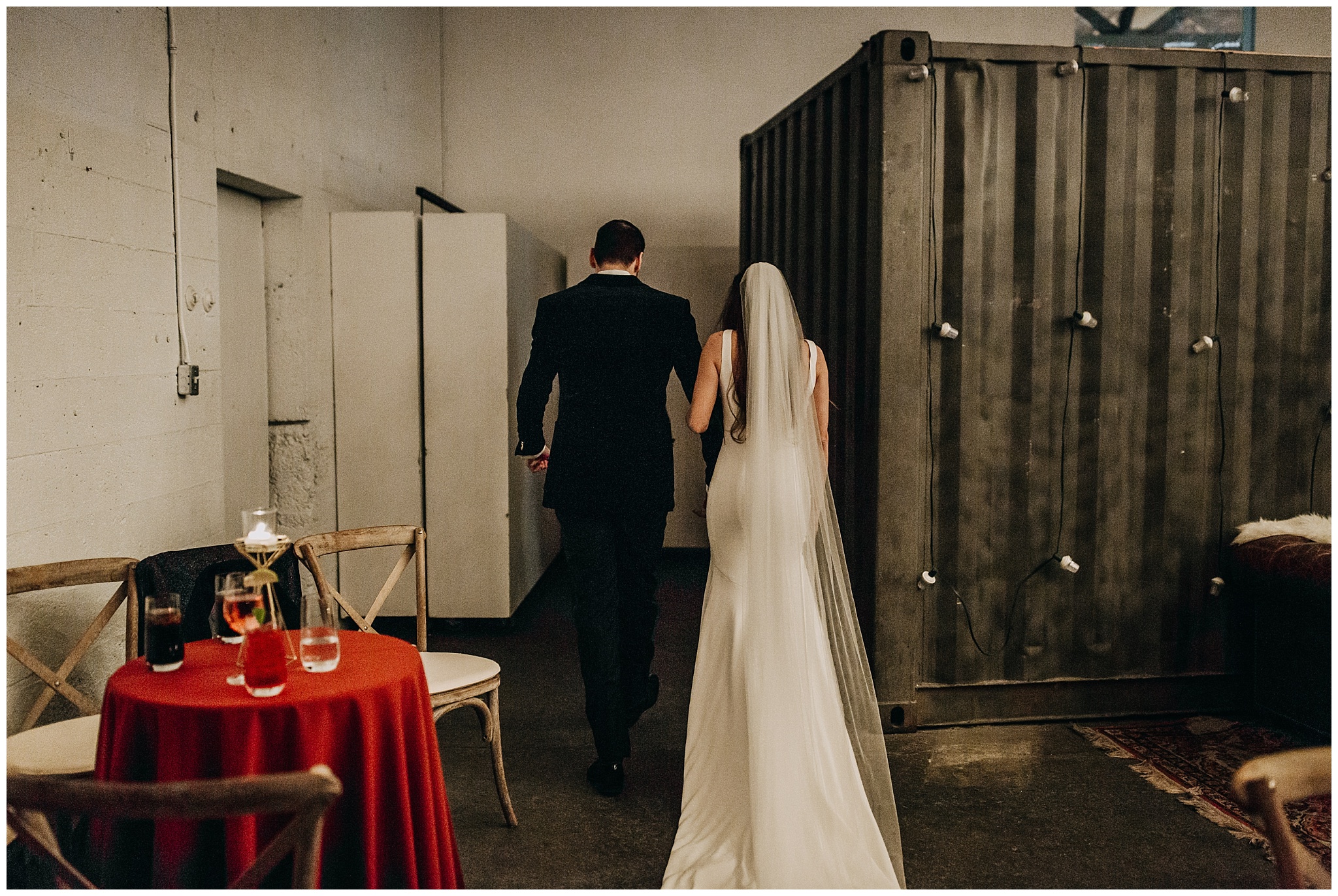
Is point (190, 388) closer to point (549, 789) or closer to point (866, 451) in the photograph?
point (549, 789)

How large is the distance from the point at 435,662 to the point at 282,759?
103 centimetres

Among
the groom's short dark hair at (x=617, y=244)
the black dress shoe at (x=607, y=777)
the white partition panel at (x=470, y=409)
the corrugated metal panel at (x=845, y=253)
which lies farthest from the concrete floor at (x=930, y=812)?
the groom's short dark hair at (x=617, y=244)

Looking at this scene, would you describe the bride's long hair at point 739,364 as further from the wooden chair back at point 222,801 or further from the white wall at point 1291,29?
the white wall at point 1291,29

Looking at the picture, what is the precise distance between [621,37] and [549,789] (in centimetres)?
526

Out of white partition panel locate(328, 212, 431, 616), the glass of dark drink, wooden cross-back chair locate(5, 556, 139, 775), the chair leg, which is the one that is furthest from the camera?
white partition panel locate(328, 212, 431, 616)

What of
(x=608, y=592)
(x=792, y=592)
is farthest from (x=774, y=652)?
(x=608, y=592)

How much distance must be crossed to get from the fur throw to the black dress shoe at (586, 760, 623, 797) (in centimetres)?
242

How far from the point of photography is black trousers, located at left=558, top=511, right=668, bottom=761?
3043 mm

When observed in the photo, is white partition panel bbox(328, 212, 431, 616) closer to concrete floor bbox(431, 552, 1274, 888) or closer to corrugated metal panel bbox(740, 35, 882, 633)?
concrete floor bbox(431, 552, 1274, 888)

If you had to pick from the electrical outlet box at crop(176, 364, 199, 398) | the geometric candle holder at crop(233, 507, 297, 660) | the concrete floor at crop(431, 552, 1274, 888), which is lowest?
the concrete floor at crop(431, 552, 1274, 888)

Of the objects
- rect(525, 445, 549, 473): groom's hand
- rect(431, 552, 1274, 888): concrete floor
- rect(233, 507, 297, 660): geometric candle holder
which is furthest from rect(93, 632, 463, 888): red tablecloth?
rect(525, 445, 549, 473): groom's hand

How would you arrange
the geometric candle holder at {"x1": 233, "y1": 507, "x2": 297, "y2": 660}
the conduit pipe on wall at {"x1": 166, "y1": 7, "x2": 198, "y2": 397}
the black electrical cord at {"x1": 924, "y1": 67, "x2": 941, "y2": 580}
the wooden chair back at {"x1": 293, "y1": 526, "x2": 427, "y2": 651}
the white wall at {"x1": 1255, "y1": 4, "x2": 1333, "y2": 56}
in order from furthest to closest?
1. the white wall at {"x1": 1255, "y1": 4, "x2": 1333, "y2": 56}
2. the black electrical cord at {"x1": 924, "y1": 67, "x2": 941, "y2": 580}
3. the conduit pipe on wall at {"x1": 166, "y1": 7, "x2": 198, "y2": 397}
4. the wooden chair back at {"x1": 293, "y1": 526, "x2": 427, "y2": 651}
5. the geometric candle holder at {"x1": 233, "y1": 507, "x2": 297, "y2": 660}

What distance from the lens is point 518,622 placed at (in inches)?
195

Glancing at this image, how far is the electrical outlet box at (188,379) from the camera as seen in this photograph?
11.0ft
